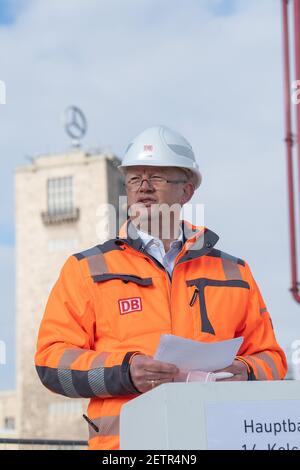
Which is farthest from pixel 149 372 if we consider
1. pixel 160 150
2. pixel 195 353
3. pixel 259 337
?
pixel 160 150

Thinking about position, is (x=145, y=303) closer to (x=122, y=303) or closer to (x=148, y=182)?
(x=122, y=303)

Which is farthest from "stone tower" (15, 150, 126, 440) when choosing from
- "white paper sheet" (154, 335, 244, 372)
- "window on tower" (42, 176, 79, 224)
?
"white paper sheet" (154, 335, 244, 372)

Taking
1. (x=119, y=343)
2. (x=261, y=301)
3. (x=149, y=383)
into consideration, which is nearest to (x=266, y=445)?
(x=149, y=383)

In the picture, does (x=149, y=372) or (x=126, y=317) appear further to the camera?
(x=126, y=317)

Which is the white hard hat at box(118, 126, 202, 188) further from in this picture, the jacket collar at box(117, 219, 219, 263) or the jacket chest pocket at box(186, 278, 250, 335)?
the jacket chest pocket at box(186, 278, 250, 335)

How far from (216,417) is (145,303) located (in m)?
1.02

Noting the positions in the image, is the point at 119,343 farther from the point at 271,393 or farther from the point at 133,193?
the point at 271,393

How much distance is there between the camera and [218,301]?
4188 millimetres

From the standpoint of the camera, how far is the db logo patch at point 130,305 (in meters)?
→ 4.02

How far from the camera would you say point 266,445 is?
3102 millimetres

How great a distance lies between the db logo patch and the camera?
13.2 feet

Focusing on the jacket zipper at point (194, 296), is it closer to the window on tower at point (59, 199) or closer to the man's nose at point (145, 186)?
the man's nose at point (145, 186)

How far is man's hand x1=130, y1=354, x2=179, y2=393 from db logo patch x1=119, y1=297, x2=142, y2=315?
299 millimetres

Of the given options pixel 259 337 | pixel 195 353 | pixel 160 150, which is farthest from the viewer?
pixel 160 150
